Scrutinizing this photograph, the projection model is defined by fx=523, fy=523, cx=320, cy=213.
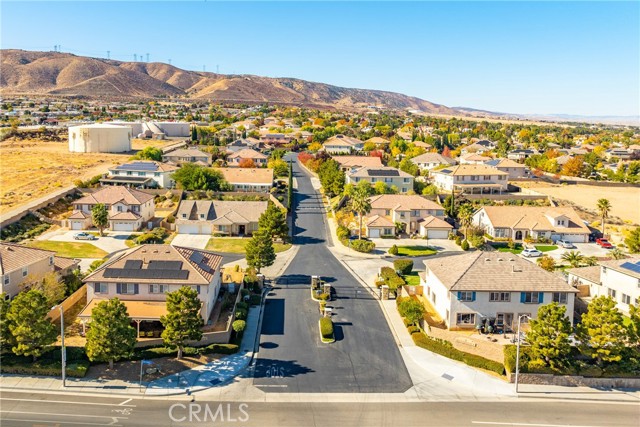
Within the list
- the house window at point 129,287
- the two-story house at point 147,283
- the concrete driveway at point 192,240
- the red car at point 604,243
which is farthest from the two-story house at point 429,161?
the house window at point 129,287

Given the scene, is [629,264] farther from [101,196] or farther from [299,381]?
[101,196]

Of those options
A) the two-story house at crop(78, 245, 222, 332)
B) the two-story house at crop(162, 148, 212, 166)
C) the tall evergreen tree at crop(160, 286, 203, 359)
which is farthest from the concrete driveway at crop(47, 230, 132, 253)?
the two-story house at crop(162, 148, 212, 166)

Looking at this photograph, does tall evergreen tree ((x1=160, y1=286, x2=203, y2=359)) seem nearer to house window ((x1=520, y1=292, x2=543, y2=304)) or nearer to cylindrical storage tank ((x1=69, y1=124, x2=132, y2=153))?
house window ((x1=520, y1=292, x2=543, y2=304))

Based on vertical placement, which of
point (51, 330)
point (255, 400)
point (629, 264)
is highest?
point (629, 264)

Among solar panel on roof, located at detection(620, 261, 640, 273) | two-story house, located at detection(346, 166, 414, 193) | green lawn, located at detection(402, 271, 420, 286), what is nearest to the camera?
solar panel on roof, located at detection(620, 261, 640, 273)

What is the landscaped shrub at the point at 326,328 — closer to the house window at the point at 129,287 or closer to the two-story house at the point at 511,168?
the house window at the point at 129,287

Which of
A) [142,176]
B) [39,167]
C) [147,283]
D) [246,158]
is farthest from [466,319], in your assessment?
[39,167]

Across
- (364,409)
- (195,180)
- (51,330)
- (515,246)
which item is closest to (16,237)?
(195,180)
